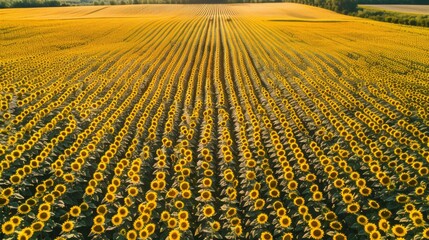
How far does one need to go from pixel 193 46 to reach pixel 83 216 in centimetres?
3121

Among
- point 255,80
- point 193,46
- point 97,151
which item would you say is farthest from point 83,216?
point 193,46

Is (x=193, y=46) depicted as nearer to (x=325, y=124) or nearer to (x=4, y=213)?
(x=325, y=124)

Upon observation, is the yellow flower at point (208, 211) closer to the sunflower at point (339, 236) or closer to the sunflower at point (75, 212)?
the sunflower at point (339, 236)

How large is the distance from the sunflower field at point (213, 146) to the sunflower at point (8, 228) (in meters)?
0.03

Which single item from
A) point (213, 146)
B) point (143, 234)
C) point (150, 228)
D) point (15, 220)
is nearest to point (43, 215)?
point (15, 220)

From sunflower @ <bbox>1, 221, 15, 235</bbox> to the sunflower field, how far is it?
0.03m

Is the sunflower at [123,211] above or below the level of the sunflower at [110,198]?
below

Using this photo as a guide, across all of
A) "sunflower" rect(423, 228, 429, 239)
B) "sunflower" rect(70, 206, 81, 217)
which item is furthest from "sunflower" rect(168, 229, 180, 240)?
"sunflower" rect(423, 228, 429, 239)

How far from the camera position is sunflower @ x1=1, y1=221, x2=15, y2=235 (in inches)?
273

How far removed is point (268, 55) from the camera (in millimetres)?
32062

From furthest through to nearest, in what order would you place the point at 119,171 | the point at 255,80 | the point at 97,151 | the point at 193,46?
the point at 193,46 → the point at 255,80 → the point at 97,151 → the point at 119,171

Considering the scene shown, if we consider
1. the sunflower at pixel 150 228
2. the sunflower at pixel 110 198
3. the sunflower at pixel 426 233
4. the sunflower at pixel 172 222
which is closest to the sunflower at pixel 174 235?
the sunflower at pixel 172 222

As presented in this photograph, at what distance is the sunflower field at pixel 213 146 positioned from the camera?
7836mm

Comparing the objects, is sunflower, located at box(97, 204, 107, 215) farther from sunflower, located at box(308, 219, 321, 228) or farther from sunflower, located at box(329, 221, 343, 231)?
sunflower, located at box(329, 221, 343, 231)
